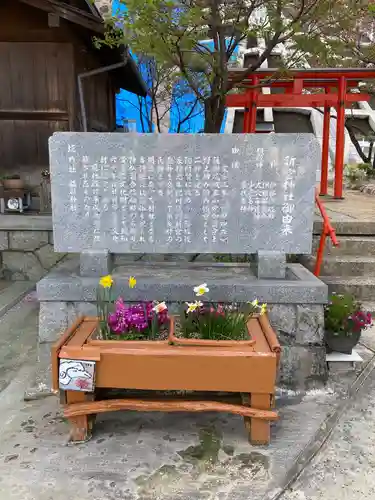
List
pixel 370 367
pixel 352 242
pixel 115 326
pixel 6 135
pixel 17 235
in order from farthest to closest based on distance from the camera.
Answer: pixel 6 135 → pixel 17 235 → pixel 352 242 → pixel 370 367 → pixel 115 326

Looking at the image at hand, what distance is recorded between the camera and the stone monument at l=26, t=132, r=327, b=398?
3.41m

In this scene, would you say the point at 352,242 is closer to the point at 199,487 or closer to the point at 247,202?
the point at 247,202

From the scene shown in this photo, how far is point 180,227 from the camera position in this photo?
352cm

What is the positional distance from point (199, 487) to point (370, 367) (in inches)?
82.9

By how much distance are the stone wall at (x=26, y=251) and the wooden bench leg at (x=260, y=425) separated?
13.4ft

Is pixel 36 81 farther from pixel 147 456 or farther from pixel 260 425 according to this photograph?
pixel 260 425

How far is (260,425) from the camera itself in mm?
2807

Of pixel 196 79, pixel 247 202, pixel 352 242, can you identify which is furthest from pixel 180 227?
pixel 196 79

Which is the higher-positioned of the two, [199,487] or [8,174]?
[8,174]

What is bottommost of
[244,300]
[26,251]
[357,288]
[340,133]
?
[357,288]

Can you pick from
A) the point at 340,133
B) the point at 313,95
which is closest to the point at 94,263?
the point at 313,95

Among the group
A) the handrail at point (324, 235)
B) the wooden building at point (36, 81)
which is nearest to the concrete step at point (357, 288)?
the handrail at point (324, 235)

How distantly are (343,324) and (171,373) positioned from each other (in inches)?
68.3

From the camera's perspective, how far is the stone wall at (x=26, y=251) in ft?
20.4
